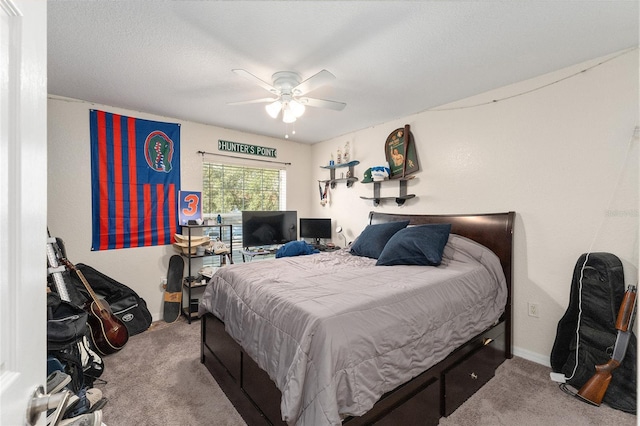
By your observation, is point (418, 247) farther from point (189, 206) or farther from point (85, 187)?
point (85, 187)

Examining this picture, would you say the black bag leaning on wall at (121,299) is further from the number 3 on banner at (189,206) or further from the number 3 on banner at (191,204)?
the number 3 on banner at (191,204)

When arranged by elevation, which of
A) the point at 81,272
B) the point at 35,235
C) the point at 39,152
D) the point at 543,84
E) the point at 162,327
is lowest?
the point at 162,327

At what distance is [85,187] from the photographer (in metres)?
3.07

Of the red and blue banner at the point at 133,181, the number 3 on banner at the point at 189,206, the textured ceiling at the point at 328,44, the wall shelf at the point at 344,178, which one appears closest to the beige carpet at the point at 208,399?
the red and blue banner at the point at 133,181

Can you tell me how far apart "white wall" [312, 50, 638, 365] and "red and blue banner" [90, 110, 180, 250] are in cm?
314

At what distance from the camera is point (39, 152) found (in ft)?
1.92

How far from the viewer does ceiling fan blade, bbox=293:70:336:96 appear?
1.95 m

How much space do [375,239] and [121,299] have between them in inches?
111

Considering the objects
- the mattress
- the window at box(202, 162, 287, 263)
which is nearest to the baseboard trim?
the mattress

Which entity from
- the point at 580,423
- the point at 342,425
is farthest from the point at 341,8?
the point at 580,423

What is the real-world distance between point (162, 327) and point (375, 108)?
3.46 m

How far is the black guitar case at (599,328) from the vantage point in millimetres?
1901

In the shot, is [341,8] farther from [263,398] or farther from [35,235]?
[263,398]

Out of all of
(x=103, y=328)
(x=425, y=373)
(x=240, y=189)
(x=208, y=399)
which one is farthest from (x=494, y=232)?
(x=103, y=328)
